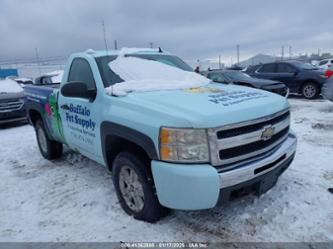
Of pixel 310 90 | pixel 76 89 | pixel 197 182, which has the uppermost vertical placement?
pixel 76 89

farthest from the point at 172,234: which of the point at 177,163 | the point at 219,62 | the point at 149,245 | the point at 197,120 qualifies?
the point at 219,62

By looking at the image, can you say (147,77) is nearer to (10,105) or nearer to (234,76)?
(10,105)

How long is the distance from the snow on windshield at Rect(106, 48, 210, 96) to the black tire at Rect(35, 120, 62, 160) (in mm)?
2412

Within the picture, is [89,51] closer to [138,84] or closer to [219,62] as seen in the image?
[138,84]

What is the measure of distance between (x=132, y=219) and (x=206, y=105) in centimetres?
153

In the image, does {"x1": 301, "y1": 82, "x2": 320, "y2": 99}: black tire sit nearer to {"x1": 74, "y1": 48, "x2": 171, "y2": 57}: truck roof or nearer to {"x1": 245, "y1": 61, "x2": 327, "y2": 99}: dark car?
{"x1": 245, "y1": 61, "x2": 327, "y2": 99}: dark car

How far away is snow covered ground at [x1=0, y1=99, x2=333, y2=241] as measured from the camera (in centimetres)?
297

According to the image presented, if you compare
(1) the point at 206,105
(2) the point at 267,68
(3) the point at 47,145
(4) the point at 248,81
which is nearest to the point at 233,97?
(1) the point at 206,105

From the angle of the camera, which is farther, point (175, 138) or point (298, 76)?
point (298, 76)

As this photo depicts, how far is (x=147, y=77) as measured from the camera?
12.1ft

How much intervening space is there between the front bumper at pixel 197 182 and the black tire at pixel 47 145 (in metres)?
3.38

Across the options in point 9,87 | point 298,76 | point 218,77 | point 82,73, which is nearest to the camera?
point 82,73

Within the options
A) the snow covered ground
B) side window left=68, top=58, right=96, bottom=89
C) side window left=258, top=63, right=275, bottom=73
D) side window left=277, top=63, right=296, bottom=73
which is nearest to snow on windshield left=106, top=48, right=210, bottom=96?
side window left=68, top=58, right=96, bottom=89

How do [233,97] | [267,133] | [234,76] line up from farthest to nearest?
[234,76] → [233,97] → [267,133]
